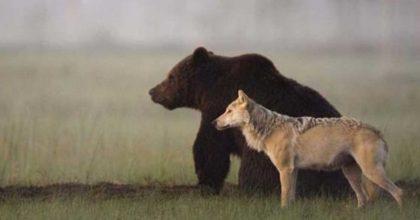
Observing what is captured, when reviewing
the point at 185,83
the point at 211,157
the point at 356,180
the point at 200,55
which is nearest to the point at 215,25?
the point at 200,55

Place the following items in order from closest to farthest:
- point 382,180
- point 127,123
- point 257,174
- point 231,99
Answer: point 382,180
point 257,174
point 231,99
point 127,123

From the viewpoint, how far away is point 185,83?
201 inches

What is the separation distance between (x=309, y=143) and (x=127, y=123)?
1076 mm

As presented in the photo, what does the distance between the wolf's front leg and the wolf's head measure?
325mm

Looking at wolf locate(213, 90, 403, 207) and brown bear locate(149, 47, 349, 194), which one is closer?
wolf locate(213, 90, 403, 207)

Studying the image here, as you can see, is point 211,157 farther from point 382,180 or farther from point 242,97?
point 382,180

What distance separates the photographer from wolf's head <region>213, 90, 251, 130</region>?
4617 millimetres

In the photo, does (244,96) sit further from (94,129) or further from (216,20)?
(94,129)

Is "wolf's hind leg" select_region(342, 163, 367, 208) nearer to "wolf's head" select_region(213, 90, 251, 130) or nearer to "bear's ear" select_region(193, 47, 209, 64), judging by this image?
"wolf's head" select_region(213, 90, 251, 130)

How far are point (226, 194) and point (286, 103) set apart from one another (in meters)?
0.60

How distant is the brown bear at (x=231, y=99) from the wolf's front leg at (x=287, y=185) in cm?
11

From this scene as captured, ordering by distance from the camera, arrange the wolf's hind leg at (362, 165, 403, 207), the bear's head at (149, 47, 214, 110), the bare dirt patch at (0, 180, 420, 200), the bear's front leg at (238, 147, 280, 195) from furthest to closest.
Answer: the bear's head at (149, 47, 214, 110)
the bare dirt patch at (0, 180, 420, 200)
the bear's front leg at (238, 147, 280, 195)
the wolf's hind leg at (362, 165, 403, 207)

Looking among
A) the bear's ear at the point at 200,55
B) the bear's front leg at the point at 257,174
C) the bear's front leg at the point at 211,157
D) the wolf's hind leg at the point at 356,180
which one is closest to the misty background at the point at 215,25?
the bear's ear at the point at 200,55

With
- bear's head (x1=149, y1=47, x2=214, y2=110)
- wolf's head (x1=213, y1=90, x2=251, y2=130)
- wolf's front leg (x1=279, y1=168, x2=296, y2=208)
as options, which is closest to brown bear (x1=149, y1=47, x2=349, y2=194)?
bear's head (x1=149, y1=47, x2=214, y2=110)
